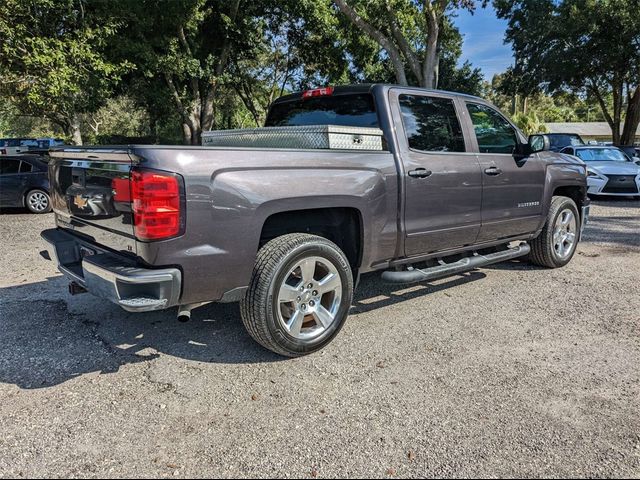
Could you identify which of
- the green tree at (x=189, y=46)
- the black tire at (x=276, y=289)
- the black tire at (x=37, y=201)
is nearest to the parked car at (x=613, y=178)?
the black tire at (x=276, y=289)

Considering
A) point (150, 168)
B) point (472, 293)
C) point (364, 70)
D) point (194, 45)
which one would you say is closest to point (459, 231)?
point (472, 293)

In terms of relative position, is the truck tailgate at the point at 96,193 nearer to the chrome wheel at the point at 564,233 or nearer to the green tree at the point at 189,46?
the chrome wheel at the point at 564,233

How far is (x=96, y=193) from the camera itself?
3266mm

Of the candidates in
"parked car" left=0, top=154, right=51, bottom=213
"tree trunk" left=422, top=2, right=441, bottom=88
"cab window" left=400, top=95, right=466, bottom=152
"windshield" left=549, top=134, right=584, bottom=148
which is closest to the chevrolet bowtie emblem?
"cab window" left=400, top=95, right=466, bottom=152

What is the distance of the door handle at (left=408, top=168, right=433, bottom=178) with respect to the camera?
4.01 meters

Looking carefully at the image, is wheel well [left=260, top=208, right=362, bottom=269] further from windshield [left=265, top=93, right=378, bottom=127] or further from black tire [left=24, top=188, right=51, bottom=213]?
black tire [left=24, top=188, right=51, bottom=213]

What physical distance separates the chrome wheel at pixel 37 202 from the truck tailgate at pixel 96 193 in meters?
8.45

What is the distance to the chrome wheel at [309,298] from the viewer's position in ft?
11.3

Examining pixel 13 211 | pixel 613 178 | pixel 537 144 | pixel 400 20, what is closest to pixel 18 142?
pixel 13 211

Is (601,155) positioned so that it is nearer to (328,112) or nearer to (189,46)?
(328,112)

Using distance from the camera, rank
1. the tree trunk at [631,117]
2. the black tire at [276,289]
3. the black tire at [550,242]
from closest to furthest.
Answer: the black tire at [276,289] → the black tire at [550,242] → the tree trunk at [631,117]

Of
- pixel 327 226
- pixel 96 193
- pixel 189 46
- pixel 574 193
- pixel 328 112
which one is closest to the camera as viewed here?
pixel 96 193

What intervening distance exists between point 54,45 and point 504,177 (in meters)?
13.4

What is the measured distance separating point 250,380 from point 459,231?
2442mm
